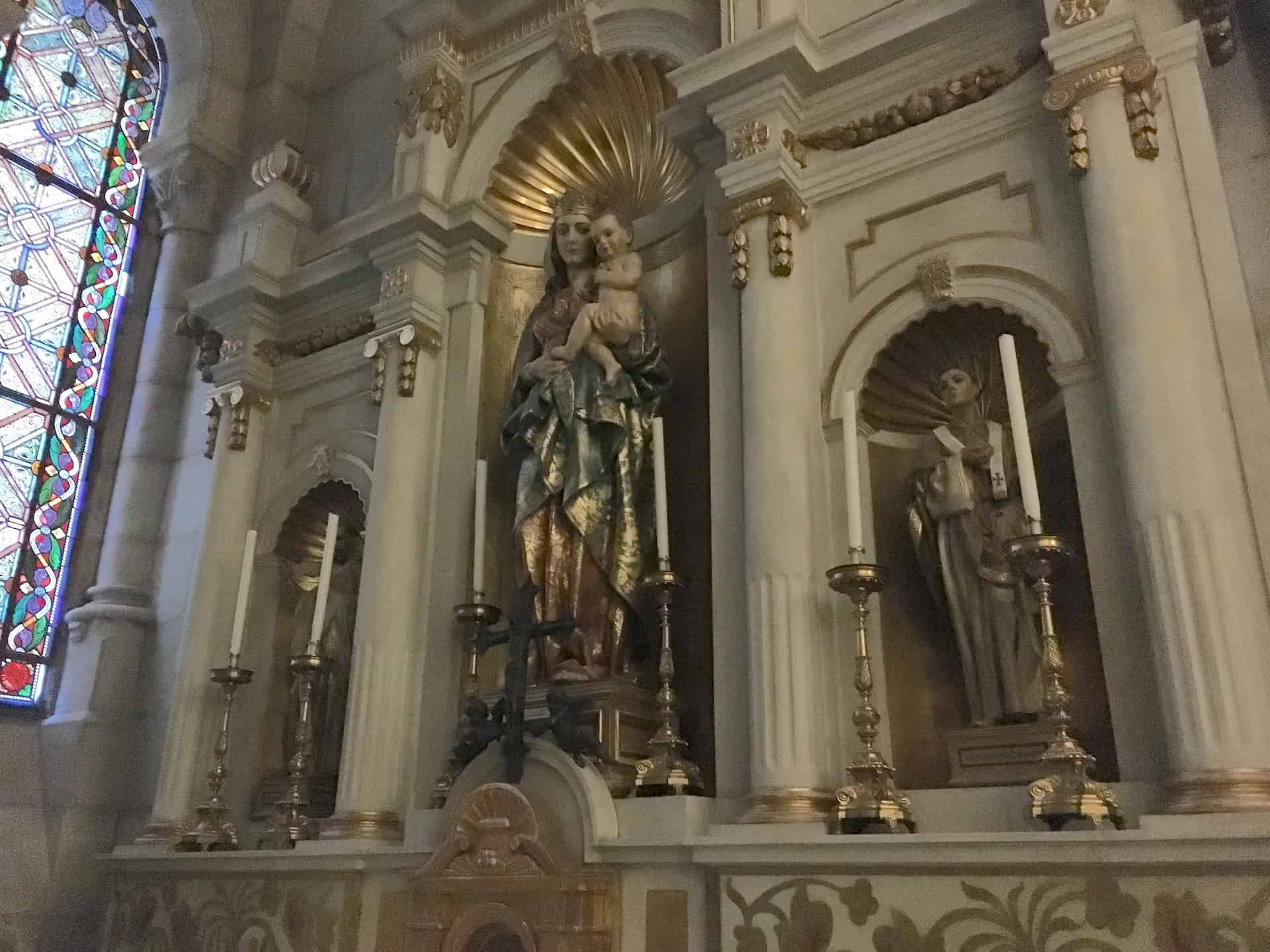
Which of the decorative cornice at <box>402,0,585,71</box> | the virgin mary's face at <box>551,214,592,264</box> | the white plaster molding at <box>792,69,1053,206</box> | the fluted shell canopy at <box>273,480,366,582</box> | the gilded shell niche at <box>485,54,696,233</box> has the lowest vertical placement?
the fluted shell canopy at <box>273,480,366,582</box>

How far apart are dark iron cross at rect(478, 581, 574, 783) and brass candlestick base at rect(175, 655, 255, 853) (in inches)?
61.9

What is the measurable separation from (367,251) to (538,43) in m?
1.40

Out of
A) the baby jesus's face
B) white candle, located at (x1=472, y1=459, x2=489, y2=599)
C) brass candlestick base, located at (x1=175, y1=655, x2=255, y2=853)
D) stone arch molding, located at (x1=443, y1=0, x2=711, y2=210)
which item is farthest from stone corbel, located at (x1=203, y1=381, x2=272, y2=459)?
the baby jesus's face

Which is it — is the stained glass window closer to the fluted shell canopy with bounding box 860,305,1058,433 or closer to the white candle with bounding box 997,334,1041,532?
the fluted shell canopy with bounding box 860,305,1058,433

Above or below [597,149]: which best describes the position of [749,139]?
below

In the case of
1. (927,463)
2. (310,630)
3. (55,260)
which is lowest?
(310,630)

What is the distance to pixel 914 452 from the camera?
381 cm

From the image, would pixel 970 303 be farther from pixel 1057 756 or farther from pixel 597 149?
pixel 597 149

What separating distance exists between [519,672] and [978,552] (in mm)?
1624

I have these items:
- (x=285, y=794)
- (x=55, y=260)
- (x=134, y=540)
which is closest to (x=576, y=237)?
(x=285, y=794)

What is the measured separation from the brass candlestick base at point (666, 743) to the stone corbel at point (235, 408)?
2960 mm

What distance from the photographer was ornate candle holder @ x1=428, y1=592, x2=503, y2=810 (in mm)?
4074

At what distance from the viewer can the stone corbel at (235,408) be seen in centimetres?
566

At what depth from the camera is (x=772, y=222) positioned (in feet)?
13.1
